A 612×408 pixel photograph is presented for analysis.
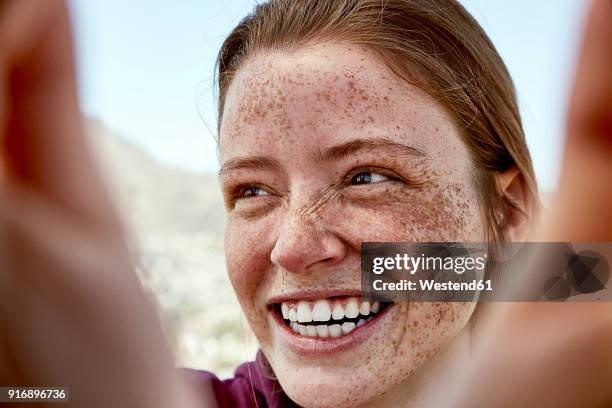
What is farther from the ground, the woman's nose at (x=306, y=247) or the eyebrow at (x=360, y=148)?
the eyebrow at (x=360, y=148)

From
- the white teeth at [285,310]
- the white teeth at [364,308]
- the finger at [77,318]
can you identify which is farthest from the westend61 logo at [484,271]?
the finger at [77,318]

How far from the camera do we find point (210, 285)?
1.12 meters

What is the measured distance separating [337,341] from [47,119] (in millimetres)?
597

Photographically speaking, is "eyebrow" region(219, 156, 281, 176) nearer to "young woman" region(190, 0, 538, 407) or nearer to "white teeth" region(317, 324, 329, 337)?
"young woman" region(190, 0, 538, 407)

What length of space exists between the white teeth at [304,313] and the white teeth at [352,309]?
0.05 m

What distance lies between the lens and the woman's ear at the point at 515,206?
3.02 feet

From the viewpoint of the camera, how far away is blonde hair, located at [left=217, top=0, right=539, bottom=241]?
87cm

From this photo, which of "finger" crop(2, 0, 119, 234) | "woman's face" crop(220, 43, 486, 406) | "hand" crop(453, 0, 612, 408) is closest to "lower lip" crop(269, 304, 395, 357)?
"woman's face" crop(220, 43, 486, 406)

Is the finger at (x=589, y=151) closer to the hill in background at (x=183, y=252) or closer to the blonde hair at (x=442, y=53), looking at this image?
the blonde hair at (x=442, y=53)

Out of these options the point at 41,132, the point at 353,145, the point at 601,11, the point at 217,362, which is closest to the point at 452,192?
the point at 353,145

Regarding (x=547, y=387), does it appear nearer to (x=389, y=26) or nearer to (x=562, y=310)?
(x=562, y=310)

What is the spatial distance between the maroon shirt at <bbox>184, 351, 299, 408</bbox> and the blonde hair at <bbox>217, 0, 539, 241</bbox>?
0.43m

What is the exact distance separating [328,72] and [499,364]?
51 centimetres

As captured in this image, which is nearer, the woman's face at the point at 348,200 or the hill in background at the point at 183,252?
the woman's face at the point at 348,200
